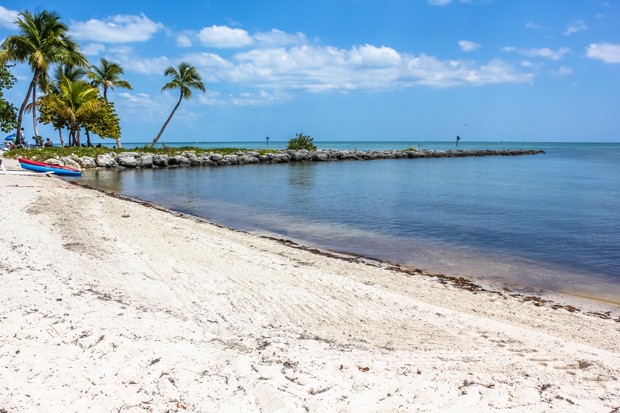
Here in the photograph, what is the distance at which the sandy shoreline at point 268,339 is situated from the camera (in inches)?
147

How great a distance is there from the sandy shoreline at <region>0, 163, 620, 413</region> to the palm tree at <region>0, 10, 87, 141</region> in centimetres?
3557

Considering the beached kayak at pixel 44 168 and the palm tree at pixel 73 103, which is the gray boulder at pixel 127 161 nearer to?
the palm tree at pixel 73 103

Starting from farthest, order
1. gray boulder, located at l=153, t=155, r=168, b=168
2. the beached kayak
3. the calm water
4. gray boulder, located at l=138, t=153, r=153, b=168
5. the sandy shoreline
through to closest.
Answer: gray boulder, located at l=153, t=155, r=168, b=168 → gray boulder, located at l=138, t=153, r=153, b=168 → the beached kayak → the calm water → the sandy shoreline

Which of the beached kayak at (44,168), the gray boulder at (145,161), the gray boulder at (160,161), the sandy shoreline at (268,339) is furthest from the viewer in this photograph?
the gray boulder at (160,161)

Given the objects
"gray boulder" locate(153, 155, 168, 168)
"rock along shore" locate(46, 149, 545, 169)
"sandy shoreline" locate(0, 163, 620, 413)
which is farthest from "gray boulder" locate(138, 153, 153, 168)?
"sandy shoreline" locate(0, 163, 620, 413)

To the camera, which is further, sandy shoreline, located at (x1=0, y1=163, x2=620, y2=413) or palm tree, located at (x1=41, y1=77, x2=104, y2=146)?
palm tree, located at (x1=41, y1=77, x2=104, y2=146)

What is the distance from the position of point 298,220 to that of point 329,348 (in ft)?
34.5

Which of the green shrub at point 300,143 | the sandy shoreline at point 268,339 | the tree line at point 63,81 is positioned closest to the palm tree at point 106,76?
the tree line at point 63,81

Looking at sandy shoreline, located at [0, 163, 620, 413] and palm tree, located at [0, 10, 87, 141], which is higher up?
palm tree, located at [0, 10, 87, 141]

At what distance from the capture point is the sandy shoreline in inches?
147

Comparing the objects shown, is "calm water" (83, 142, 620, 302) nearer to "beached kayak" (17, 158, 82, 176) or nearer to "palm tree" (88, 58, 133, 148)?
"beached kayak" (17, 158, 82, 176)

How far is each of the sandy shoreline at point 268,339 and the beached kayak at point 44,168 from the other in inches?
806

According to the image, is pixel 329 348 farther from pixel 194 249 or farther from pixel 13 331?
pixel 194 249

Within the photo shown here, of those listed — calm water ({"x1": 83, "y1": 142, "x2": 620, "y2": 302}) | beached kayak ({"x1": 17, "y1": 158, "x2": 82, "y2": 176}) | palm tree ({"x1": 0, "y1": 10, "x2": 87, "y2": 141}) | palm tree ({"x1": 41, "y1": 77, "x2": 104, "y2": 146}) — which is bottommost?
calm water ({"x1": 83, "y1": 142, "x2": 620, "y2": 302})
